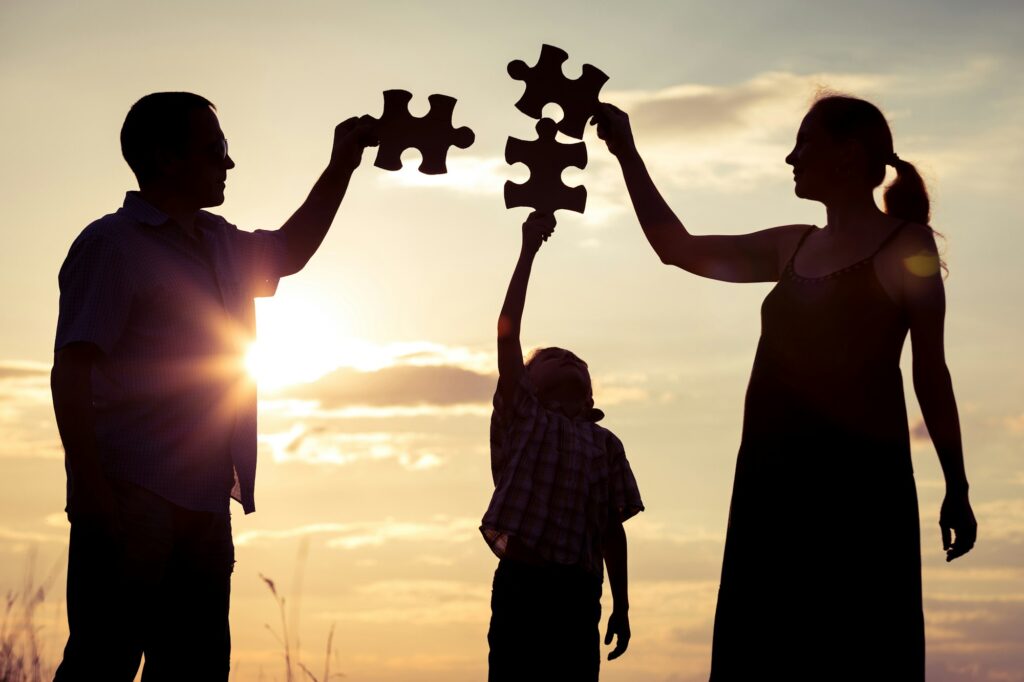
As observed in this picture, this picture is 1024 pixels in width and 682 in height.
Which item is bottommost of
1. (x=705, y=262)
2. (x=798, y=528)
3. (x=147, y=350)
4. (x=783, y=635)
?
(x=783, y=635)

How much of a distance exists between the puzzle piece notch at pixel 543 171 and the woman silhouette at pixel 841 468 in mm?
1386

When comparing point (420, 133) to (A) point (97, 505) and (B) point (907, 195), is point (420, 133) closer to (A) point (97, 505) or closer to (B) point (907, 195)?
(B) point (907, 195)

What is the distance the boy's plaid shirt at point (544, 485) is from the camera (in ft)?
22.8

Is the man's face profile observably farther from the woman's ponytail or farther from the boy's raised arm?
the woman's ponytail

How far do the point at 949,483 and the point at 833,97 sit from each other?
1.61 m

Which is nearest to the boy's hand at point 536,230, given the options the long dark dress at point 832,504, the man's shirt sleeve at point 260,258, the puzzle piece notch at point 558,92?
the puzzle piece notch at point 558,92

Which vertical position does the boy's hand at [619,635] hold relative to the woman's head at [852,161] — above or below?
below

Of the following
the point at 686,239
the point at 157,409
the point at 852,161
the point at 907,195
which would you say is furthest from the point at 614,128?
the point at 157,409

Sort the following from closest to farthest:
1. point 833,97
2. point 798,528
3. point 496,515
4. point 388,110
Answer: point 798,528, point 833,97, point 388,110, point 496,515

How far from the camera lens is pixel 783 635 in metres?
5.34

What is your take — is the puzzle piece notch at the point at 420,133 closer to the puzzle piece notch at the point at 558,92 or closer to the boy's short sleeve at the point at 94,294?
the puzzle piece notch at the point at 558,92

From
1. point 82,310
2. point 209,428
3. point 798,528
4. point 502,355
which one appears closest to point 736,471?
point 798,528

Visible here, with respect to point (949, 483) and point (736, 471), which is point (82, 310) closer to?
point (736, 471)

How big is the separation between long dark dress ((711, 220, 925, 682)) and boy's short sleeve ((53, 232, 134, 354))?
7.82 ft
